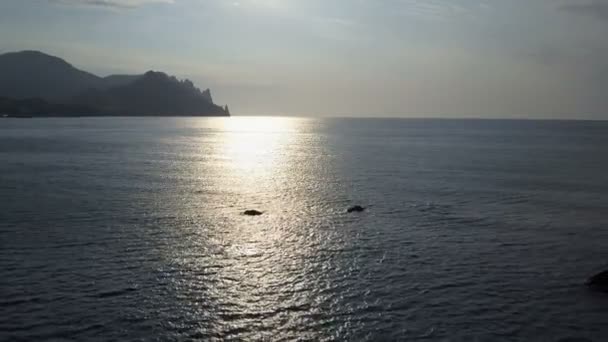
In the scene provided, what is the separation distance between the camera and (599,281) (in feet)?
102

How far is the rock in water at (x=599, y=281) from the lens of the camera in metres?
30.8

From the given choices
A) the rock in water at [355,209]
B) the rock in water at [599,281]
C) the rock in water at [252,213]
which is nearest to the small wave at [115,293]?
the rock in water at [252,213]

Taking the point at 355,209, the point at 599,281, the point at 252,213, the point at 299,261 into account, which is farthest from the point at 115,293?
the point at 355,209

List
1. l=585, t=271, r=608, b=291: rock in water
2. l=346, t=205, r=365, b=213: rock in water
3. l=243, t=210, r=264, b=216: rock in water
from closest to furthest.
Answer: l=585, t=271, r=608, b=291: rock in water → l=243, t=210, r=264, b=216: rock in water → l=346, t=205, r=365, b=213: rock in water

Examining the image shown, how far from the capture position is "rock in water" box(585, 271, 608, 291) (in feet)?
101

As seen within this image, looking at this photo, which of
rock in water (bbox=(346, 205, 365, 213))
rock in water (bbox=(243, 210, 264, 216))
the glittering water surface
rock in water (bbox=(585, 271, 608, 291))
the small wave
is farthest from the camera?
rock in water (bbox=(346, 205, 365, 213))

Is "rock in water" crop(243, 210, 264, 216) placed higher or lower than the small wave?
higher

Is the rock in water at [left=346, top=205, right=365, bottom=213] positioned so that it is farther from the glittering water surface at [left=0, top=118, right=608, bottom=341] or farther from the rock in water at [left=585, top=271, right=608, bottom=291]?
the rock in water at [left=585, top=271, right=608, bottom=291]

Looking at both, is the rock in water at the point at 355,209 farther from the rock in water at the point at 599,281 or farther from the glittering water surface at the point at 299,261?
the rock in water at the point at 599,281

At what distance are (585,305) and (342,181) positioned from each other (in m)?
57.7

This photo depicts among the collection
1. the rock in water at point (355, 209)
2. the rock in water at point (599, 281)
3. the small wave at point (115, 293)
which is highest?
the rock in water at point (355, 209)

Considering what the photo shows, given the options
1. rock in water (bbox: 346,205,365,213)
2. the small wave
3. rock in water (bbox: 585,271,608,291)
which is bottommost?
the small wave

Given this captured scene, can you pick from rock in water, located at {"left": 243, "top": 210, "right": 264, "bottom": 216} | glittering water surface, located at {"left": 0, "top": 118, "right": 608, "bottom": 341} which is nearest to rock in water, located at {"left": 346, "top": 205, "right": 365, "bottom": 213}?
glittering water surface, located at {"left": 0, "top": 118, "right": 608, "bottom": 341}

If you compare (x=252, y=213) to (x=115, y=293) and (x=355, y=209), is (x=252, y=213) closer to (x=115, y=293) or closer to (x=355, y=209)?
(x=355, y=209)
